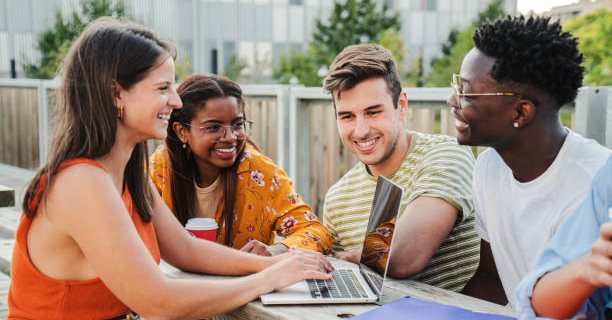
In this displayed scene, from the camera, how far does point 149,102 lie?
205 centimetres

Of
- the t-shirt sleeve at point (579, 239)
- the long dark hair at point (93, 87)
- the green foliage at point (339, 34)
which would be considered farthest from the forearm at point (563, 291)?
the green foliage at point (339, 34)

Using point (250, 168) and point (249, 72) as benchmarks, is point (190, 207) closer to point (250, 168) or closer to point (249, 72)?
point (250, 168)

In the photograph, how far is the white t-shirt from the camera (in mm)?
1860

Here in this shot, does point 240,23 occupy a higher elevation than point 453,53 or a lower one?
higher

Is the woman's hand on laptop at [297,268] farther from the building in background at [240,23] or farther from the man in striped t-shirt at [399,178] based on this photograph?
the building in background at [240,23]

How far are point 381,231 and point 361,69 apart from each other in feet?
3.26

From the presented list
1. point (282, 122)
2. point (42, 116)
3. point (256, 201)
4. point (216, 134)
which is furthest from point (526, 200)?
point (42, 116)

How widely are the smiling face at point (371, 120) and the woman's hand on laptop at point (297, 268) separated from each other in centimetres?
73

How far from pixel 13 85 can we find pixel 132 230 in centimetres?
894

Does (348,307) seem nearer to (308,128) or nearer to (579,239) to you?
(579,239)

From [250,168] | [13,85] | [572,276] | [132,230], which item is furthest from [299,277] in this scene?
[13,85]

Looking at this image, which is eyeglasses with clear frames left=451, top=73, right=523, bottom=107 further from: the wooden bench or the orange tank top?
the wooden bench

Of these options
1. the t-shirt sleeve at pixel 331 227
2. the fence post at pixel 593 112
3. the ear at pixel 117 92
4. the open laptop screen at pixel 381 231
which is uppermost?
the ear at pixel 117 92

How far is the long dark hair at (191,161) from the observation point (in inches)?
125
